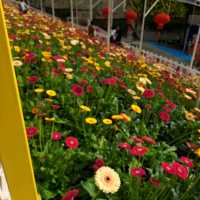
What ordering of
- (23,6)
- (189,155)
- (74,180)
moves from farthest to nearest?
(23,6) → (189,155) → (74,180)

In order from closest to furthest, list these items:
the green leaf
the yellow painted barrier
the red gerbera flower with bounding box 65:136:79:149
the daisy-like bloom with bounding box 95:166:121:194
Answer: the yellow painted barrier, the daisy-like bloom with bounding box 95:166:121:194, the green leaf, the red gerbera flower with bounding box 65:136:79:149

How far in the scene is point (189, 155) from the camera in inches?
74.4

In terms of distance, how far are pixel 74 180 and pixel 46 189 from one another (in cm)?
15

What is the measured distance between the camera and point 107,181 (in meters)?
1.19

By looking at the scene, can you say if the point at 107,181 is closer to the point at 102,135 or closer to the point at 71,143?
the point at 71,143

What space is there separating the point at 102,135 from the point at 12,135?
1245 mm

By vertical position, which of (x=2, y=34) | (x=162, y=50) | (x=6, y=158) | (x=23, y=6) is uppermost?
(x=2, y=34)

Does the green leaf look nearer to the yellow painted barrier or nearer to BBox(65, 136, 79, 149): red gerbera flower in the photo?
BBox(65, 136, 79, 149): red gerbera flower

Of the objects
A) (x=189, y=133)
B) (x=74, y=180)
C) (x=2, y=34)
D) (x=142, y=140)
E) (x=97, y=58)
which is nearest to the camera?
(x=2, y=34)

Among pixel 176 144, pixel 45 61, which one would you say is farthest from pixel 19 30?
pixel 176 144

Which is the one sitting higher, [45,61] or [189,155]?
[45,61]

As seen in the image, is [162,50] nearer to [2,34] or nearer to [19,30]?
[19,30]

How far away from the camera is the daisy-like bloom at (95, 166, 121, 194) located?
3.76 feet

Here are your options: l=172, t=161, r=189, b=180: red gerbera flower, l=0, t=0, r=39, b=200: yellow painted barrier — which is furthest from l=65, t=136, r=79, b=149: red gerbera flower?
l=0, t=0, r=39, b=200: yellow painted barrier
